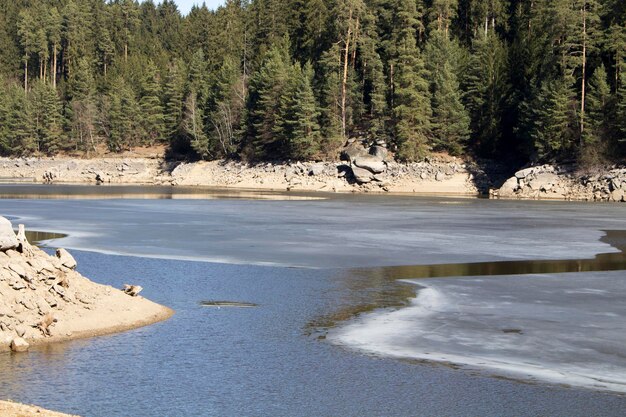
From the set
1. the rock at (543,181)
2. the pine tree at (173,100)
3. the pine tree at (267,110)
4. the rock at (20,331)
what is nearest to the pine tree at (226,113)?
the pine tree at (267,110)

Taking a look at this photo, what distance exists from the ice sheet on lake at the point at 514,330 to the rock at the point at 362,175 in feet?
195

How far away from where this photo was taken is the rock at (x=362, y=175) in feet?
273

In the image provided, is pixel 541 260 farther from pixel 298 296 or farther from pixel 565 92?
pixel 565 92

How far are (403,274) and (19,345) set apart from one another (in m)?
13.7

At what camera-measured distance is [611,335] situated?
55.2 ft

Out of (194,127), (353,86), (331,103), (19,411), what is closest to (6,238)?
(19,411)

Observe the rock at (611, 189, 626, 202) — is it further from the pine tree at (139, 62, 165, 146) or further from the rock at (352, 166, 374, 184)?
the pine tree at (139, 62, 165, 146)

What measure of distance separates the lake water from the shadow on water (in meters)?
0.08

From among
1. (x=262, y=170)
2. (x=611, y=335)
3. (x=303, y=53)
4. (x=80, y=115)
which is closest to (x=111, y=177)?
(x=80, y=115)

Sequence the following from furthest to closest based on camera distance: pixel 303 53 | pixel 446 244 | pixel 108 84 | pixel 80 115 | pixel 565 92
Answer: pixel 108 84, pixel 80 115, pixel 303 53, pixel 565 92, pixel 446 244

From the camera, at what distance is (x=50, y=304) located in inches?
656

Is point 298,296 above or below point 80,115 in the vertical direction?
below

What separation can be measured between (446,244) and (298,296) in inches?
539

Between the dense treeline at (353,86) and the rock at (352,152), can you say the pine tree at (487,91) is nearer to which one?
the dense treeline at (353,86)
